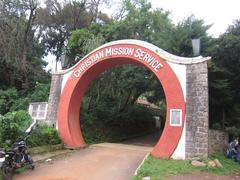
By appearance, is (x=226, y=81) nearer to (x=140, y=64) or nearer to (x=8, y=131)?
(x=140, y=64)

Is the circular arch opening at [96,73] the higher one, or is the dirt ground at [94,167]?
the circular arch opening at [96,73]

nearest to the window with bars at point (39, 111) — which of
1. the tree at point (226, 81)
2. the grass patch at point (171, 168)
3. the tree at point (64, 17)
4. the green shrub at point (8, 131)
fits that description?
the green shrub at point (8, 131)

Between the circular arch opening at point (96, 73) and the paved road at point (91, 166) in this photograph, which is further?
the circular arch opening at point (96, 73)

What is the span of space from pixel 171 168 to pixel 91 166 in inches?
98.6

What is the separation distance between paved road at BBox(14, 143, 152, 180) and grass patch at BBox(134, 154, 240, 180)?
0.50m

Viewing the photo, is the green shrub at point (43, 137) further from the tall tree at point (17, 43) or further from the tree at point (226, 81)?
the tall tree at point (17, 43)

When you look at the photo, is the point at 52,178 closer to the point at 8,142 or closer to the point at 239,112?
the point at 8,142

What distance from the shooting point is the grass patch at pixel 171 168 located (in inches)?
309

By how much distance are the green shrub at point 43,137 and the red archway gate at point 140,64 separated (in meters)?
0.52

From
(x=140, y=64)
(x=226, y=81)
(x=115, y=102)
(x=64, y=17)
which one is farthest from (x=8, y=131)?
(x=64, y=17)

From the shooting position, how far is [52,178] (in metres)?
7.92

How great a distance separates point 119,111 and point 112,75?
264cm

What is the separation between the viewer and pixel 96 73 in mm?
13555

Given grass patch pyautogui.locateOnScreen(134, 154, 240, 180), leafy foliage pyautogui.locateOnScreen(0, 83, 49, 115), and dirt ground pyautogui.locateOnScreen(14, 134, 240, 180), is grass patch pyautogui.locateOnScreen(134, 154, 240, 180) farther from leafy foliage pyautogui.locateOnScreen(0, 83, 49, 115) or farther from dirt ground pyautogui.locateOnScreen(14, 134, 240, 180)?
leafy foliage pyautogui.locateOnScreen(0, 83, 49, 115)
